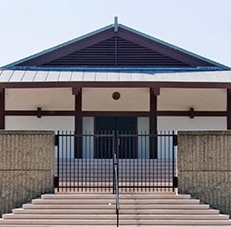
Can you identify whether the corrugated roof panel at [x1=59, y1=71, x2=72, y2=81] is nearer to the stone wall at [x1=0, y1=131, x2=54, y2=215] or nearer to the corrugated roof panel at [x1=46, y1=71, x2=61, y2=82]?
the corrugated roof panel at [x1=46, y1=71, x2=61, y2=82]

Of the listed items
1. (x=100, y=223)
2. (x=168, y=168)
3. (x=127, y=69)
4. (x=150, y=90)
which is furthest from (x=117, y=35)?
(x=100, y=223)

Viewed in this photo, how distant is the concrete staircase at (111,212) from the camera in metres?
11.2

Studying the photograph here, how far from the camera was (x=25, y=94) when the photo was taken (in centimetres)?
1866

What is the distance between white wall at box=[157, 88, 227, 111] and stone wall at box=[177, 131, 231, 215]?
6.18 m

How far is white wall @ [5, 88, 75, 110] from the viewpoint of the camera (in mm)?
18516

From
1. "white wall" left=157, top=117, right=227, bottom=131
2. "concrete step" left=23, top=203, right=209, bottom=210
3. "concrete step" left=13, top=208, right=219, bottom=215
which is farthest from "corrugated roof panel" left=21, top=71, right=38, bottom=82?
"concrete step" left=13, top=208, right=219, bottom=215

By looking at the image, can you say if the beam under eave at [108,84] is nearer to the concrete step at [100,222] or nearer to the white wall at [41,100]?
the white wall at [41,100]

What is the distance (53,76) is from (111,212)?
7.49 metres

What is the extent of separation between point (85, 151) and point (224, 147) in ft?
22.7

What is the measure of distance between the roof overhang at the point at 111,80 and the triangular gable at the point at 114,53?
130cm

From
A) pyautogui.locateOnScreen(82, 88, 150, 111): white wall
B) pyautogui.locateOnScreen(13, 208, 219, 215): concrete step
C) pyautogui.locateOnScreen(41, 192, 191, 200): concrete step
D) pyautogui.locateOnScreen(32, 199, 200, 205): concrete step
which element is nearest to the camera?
pyautogui.locateOnScreen(13, 208, 219, 215): concrete step

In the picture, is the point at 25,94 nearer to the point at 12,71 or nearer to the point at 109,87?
the point at 12,71

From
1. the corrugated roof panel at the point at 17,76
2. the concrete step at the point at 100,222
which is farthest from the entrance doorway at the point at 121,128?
the concrete step at the point at 100,222

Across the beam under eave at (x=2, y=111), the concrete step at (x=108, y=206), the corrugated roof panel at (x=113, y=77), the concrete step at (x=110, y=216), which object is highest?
the corrugated roof panel at (x=113, y=77)
